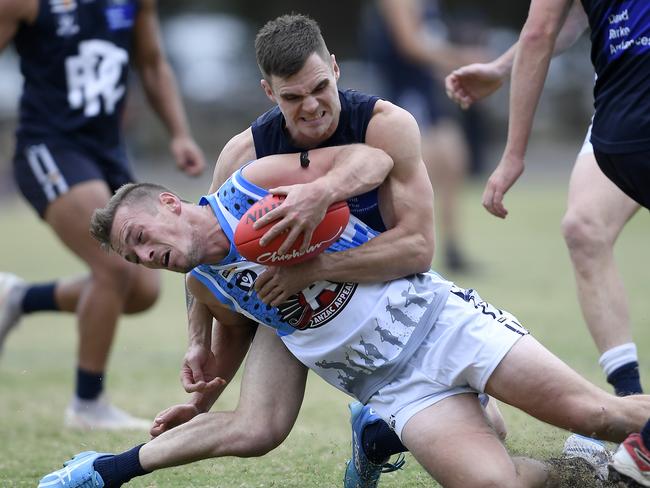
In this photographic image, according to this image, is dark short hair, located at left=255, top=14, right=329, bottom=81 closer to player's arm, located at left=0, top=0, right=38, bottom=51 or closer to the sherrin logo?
the sherrin logo

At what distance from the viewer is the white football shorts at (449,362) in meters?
3.52

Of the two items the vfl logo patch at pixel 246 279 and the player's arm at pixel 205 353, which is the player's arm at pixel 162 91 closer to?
the player's arm at pixel 205 353

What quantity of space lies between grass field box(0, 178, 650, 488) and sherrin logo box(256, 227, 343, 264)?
3.38 feet

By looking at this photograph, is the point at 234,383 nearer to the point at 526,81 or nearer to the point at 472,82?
the point at 472,82

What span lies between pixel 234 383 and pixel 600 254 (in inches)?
103

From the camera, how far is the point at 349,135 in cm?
367

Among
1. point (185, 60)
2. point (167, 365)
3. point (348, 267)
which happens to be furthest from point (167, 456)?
point (185, 60)

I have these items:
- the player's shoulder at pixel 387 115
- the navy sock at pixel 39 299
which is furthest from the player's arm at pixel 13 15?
the player's shoulder at pixel 387 115

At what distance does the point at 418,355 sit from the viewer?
142 inches

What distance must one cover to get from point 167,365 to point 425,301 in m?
3.55

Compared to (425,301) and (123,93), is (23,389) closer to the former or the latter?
(123,93)

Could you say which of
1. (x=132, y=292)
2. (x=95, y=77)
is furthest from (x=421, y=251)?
(x=95, y=77)

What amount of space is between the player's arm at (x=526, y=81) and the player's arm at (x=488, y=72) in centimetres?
58

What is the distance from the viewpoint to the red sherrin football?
11.1 feet
